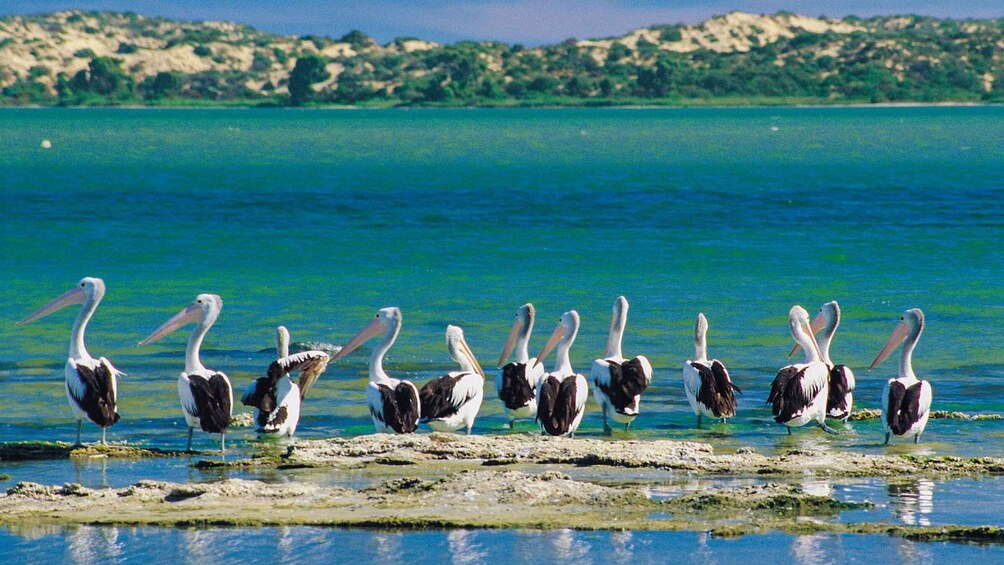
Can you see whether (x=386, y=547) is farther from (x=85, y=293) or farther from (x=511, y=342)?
(x=511, y=342)

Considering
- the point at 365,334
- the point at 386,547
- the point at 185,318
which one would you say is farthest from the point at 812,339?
the point at 386,547

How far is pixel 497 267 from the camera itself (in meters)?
28.9

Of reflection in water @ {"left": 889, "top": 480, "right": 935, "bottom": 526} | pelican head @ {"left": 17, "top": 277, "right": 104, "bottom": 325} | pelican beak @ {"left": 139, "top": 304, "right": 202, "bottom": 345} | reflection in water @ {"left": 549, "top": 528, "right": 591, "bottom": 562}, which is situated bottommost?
reflection in water @ {"left": 549, "top": 528, "right": 591, "bottom": 562}

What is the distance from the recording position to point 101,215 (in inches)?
1681

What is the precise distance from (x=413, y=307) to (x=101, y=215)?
22542mm

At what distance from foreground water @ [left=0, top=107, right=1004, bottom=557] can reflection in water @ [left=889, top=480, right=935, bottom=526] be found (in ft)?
1.66

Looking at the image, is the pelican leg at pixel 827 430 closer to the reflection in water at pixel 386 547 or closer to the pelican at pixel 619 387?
the pelican at pixel 619 387

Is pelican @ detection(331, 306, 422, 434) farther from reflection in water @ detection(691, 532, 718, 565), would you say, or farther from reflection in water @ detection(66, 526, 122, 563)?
reflection in water @ detection(691, 532, 718, 565)

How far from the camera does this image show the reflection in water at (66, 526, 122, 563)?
8547 mm

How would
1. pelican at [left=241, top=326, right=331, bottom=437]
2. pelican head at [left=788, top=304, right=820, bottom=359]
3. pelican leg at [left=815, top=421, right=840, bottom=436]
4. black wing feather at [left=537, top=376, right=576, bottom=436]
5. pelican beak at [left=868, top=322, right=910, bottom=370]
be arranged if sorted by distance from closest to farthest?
pelican at [left=241, top=326, right=331, bottom=437]
black wing feather at [left=537, top=376, right=576, bottom=436]
pelican leg at [left=815, top=421, right=840, bottom=436]
pelican head at [left=788, top=304, right=820, bottom=359]
pelican beak at [left=868, top=322, right=910, bottom=370]

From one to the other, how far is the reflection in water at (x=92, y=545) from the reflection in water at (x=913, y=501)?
4.58 m

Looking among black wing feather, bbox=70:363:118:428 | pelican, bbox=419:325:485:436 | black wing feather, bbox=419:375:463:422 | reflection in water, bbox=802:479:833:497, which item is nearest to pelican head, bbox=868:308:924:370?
reflection in water, bbox=802:479:833:497

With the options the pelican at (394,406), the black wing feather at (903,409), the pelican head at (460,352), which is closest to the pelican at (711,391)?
the black wing feather at (903,409)

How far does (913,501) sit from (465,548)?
9.83 feet
